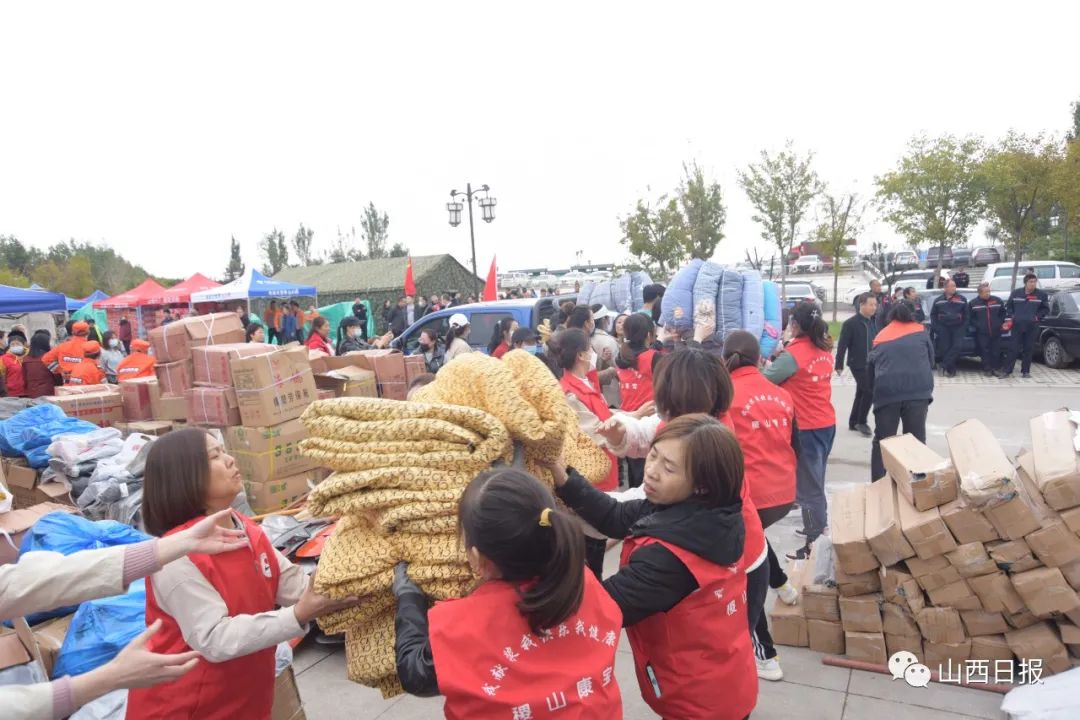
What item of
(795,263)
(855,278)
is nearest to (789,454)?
(855,278)

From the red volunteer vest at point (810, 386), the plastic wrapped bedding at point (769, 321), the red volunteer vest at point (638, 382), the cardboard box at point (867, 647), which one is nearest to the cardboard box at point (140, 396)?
the red volunteer vest at point (638, 382)

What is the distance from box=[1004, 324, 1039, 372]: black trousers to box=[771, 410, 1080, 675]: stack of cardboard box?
32.0ft

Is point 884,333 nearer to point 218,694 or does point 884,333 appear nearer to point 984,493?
point 984,493

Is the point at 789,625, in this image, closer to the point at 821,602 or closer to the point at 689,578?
the point at 821,602

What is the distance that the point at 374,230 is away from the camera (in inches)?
2312

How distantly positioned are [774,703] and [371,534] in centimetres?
251

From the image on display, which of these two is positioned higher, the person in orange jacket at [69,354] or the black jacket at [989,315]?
the person in orange jacket at [69,354]

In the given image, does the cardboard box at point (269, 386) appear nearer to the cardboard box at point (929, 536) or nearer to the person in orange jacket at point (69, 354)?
the cardboard box at point (929, 536)

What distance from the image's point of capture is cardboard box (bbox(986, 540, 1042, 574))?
304cm

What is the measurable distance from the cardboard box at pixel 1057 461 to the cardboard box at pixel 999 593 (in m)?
0.41

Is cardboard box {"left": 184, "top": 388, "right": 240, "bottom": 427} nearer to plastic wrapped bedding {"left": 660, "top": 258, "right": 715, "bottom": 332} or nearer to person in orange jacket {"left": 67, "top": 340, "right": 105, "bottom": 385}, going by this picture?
person in orange jacket {"left": 67, "top": 340, "right": 105, "bottom": 385}

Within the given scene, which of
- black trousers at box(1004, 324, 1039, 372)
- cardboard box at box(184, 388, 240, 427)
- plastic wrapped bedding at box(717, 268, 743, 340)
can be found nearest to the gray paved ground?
cardboard box at box(184, 388, 240, 427)

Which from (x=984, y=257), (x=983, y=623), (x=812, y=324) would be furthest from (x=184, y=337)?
(x=984, y=257)

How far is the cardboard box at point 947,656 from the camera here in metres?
3.21
